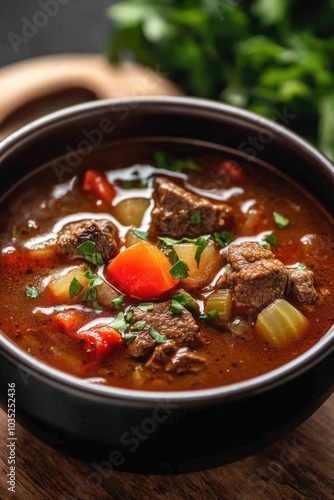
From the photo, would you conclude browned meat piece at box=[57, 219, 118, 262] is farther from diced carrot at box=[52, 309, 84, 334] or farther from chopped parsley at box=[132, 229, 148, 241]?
diced carrot at box=[52, 309, 84, 334]

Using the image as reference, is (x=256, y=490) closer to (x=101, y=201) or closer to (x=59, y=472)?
(x=59, y=472)

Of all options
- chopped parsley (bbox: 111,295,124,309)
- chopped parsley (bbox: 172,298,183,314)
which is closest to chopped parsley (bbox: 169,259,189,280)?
chopped parsley (bbox: 172,298,183,314)

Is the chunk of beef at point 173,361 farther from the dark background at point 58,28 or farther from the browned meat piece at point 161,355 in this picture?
the dark background at point 58,28

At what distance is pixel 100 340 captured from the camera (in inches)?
122

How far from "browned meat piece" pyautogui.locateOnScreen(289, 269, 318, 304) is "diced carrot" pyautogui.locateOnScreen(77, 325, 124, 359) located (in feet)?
2.56

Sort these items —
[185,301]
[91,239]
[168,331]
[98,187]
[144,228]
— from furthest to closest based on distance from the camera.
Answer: [98,187] < [144,228] < [91,239] < [185,301] < [168,331]

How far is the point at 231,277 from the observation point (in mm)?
3363

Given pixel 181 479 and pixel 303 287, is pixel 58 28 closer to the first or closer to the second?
pixel 303 287

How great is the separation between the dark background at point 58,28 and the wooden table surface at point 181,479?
13.8ft

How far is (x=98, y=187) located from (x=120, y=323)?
883mm

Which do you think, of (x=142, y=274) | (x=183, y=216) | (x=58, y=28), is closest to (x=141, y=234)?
(x=183, y=216)

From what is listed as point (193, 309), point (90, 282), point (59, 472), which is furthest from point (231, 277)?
point (59, 472)

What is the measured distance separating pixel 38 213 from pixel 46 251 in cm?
28

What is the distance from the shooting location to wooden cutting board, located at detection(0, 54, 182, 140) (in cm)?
477
